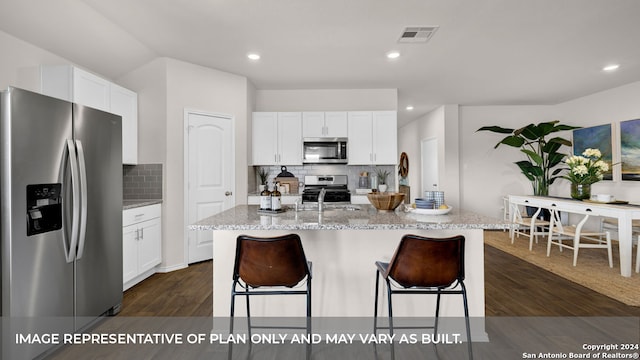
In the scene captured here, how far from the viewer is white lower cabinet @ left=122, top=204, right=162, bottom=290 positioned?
10.3ft

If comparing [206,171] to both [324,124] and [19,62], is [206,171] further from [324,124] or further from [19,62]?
[19,62]

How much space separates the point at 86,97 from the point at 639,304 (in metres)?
5.39

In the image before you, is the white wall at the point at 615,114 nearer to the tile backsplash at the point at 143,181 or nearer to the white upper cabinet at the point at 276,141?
the white upper cabinet at the point at 276,141

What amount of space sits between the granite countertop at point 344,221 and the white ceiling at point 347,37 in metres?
1.77

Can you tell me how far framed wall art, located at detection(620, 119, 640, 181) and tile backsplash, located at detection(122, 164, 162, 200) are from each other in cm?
688

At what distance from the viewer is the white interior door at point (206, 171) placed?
4105 millimetres

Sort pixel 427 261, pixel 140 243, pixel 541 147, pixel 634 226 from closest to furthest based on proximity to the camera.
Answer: pixel 427 261
pixel 140 243
pixel 634 226
pixel 541 147

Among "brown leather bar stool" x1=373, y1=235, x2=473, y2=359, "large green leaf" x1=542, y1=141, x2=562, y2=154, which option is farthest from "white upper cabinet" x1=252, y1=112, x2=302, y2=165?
"large green leaf" x1=542, y1=141, x2=562, y2=154

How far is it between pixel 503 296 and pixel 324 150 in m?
2.98

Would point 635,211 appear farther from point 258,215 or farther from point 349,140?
point 258,215

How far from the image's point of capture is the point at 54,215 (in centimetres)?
209

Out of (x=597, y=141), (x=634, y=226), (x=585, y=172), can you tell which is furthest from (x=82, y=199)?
(x=597, y=141)

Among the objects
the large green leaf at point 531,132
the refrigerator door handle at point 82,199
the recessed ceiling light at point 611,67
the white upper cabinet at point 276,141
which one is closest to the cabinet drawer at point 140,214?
the refrigerator door handle at point 82,199

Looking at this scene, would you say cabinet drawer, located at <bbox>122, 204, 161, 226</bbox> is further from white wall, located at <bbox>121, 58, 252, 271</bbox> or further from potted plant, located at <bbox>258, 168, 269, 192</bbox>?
potted plant, located at <bbox>258, 168, 269, 192</bbox>
